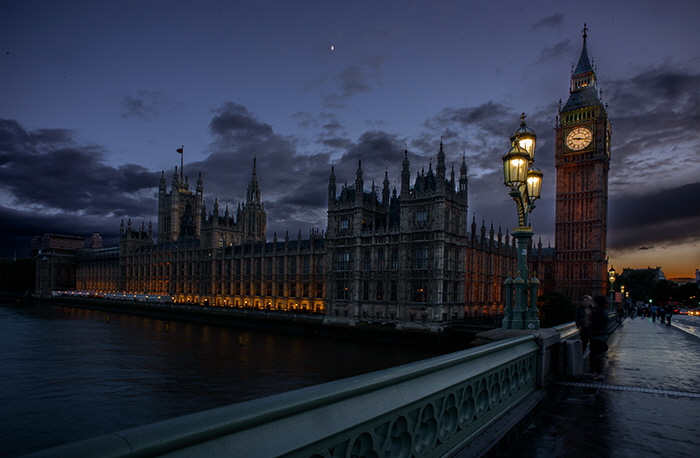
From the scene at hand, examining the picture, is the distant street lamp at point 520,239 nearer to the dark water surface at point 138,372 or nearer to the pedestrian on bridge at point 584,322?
the pedestrian on bridge at point 584,322

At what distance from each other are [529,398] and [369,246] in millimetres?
50875

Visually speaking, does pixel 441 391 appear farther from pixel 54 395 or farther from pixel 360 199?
pixel 360 199

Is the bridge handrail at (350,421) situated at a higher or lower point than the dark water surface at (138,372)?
higher

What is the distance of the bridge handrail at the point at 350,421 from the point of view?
91.4 inches

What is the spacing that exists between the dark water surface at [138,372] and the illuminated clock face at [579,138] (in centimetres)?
5892

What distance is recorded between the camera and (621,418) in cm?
680

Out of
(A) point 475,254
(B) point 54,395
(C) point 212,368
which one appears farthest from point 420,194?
(B) point 54,395

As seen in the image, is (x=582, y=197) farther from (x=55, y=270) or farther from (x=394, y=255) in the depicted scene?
(x=55, y=270)

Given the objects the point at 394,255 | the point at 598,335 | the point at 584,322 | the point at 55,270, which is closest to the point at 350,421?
the point at 598,335

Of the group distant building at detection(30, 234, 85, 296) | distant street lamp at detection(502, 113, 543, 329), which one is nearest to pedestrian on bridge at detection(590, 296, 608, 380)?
distant street lamp at detection(502, 113, 543, 329)

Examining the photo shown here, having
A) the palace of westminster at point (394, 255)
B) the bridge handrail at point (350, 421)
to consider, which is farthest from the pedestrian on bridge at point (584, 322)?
the palace of westminster at point (394, 255)

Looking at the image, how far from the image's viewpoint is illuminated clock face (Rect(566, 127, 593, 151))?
84.2 metres

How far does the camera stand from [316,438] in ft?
9.89

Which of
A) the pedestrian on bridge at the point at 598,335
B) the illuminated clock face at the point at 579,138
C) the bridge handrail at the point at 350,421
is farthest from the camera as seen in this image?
the illuminated clock face at the point at 579,138
